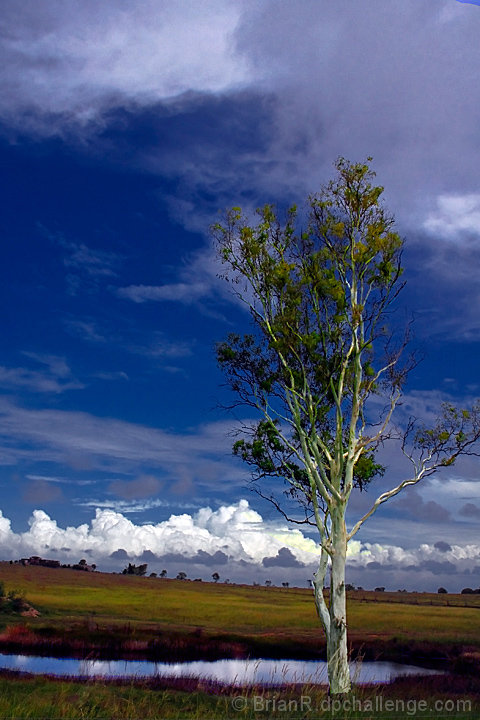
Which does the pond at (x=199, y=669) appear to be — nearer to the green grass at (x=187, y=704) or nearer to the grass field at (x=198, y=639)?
the grass field at (x=198, y=639)

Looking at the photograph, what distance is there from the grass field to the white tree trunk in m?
1.05

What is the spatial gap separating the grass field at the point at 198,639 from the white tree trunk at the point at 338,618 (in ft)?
3.43

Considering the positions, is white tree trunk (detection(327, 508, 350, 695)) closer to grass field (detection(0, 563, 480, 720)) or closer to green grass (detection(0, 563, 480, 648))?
grass field (detection(0, 563, 480, 720))

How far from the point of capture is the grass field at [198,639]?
18188mm

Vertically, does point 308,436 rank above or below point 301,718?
above

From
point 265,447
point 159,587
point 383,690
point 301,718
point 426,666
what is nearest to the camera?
point 301,718

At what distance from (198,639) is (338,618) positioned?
30662 millimetres

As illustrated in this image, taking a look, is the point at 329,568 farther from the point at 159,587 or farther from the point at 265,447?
the point at 159,587

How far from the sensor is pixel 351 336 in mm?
30469

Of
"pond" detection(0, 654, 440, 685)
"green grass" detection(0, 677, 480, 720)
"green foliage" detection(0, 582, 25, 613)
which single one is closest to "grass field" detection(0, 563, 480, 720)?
"green grass" detection(0, 677, 480, 720)

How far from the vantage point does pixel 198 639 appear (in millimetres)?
51844

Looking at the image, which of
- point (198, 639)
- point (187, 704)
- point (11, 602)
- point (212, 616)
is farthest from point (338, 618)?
point (212, 616)

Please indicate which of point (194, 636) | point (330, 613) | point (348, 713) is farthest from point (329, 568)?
point (194, 636)

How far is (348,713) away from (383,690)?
461 inches
